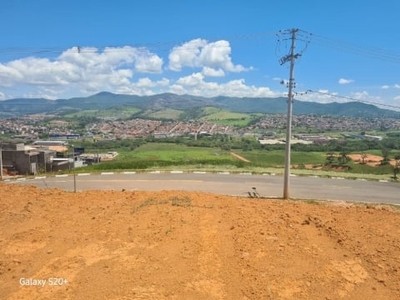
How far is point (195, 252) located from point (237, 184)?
46.7 ft

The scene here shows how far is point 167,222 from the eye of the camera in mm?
9930

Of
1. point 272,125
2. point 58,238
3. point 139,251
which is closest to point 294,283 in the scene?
point 139,251

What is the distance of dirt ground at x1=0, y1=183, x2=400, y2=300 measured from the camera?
269 inches

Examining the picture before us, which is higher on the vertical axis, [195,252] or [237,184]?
[195,252]

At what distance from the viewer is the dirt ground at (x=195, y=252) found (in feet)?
22.4

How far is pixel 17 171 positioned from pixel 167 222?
27.8 meters

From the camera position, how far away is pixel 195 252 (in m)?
8.18

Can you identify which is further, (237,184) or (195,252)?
(237,184)

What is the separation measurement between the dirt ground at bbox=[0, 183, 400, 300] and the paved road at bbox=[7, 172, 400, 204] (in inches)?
308

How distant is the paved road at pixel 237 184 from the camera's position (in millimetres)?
19547

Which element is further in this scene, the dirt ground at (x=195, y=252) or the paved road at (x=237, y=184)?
the paved road at (x=237, y=184)

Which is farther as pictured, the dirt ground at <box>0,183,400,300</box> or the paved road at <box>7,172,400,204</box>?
the paved road at <box>7,172,400,204</box>

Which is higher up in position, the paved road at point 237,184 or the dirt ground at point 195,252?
the dirt ground at point 195,252

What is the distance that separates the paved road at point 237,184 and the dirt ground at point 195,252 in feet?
25.6
